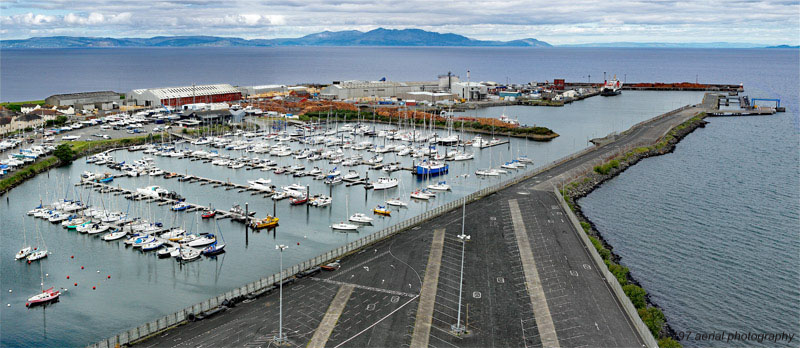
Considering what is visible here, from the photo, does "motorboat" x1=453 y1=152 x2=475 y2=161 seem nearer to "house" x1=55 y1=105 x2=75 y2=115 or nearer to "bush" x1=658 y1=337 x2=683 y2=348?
"bush" x1=658 y1=337 x2=683 y2=348

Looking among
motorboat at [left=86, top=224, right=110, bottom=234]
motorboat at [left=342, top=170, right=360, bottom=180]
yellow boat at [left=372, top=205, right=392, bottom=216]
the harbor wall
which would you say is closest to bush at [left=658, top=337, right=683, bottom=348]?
the harbor wall

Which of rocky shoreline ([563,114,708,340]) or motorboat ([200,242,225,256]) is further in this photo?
motorboat ([200,242,225,256])

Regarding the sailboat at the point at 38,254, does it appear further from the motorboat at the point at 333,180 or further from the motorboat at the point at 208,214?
the motorboat at the point at 333,180

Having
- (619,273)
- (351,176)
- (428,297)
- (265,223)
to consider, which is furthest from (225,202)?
(619,273)

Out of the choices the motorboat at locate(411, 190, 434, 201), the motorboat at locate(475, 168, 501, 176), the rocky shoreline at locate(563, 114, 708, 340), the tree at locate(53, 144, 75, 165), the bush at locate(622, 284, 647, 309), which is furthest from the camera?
the tree at locate(53, 144, 75, 165)

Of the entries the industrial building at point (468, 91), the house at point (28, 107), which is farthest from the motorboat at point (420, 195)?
the industrial building at point (468, 91)
